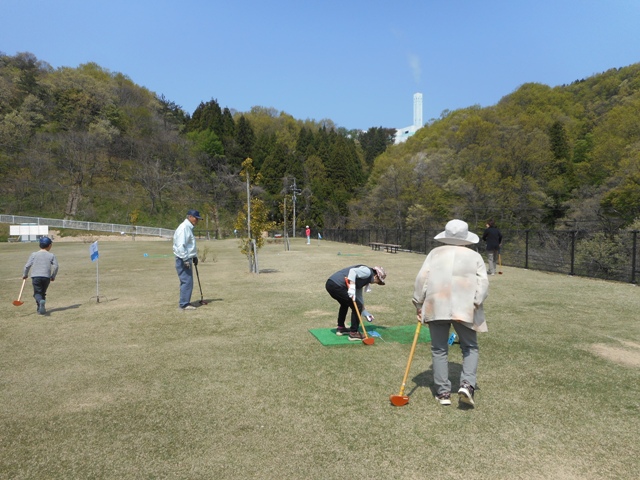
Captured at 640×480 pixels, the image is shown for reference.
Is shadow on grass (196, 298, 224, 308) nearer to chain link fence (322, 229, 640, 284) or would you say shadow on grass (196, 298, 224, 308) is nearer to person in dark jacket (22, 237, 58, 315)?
person in dark jacket (22, 237, 58, 315)

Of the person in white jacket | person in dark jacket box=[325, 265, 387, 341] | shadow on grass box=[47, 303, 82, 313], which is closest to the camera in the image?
Answer: the person in white jacket

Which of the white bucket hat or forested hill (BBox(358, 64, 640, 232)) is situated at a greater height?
forested hill (BBox(358, 64, 640, 232))

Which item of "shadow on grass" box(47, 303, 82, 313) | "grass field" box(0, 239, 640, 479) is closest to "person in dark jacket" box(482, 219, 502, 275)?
"grass field" box(0, 239, 640, 479)

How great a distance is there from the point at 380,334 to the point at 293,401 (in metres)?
2.71

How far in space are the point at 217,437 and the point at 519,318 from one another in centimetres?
621

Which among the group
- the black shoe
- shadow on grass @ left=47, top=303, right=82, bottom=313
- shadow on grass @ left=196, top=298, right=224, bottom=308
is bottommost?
shadow on grass @ left=47, top=303, right=82, bottom=313

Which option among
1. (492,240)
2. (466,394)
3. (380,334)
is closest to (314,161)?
(492,240)

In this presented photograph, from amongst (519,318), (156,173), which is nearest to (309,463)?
(519,318)

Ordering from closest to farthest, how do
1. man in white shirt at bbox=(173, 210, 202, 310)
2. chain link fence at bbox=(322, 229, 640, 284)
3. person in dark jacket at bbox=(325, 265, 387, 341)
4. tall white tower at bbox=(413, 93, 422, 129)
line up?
person in dark jacket at bbox=(325, 265, 387, 341) → man in white shirt at bbox=(173, 210, 202, 310) → chain link fence at bbox=(322, 229, 640, 284) → tall white tower at bbox=(413, 93, 422, 129)

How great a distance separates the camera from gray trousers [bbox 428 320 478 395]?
400cm

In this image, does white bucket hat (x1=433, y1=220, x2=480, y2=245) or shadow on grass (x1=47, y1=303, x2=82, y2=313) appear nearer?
white bucket hat (x1=433, y1=220, x2=480, y2=245)

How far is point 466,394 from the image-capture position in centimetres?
388

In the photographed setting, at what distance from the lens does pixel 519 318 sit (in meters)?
7.88

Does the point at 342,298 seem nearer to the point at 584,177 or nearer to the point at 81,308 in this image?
the point at 81,308
